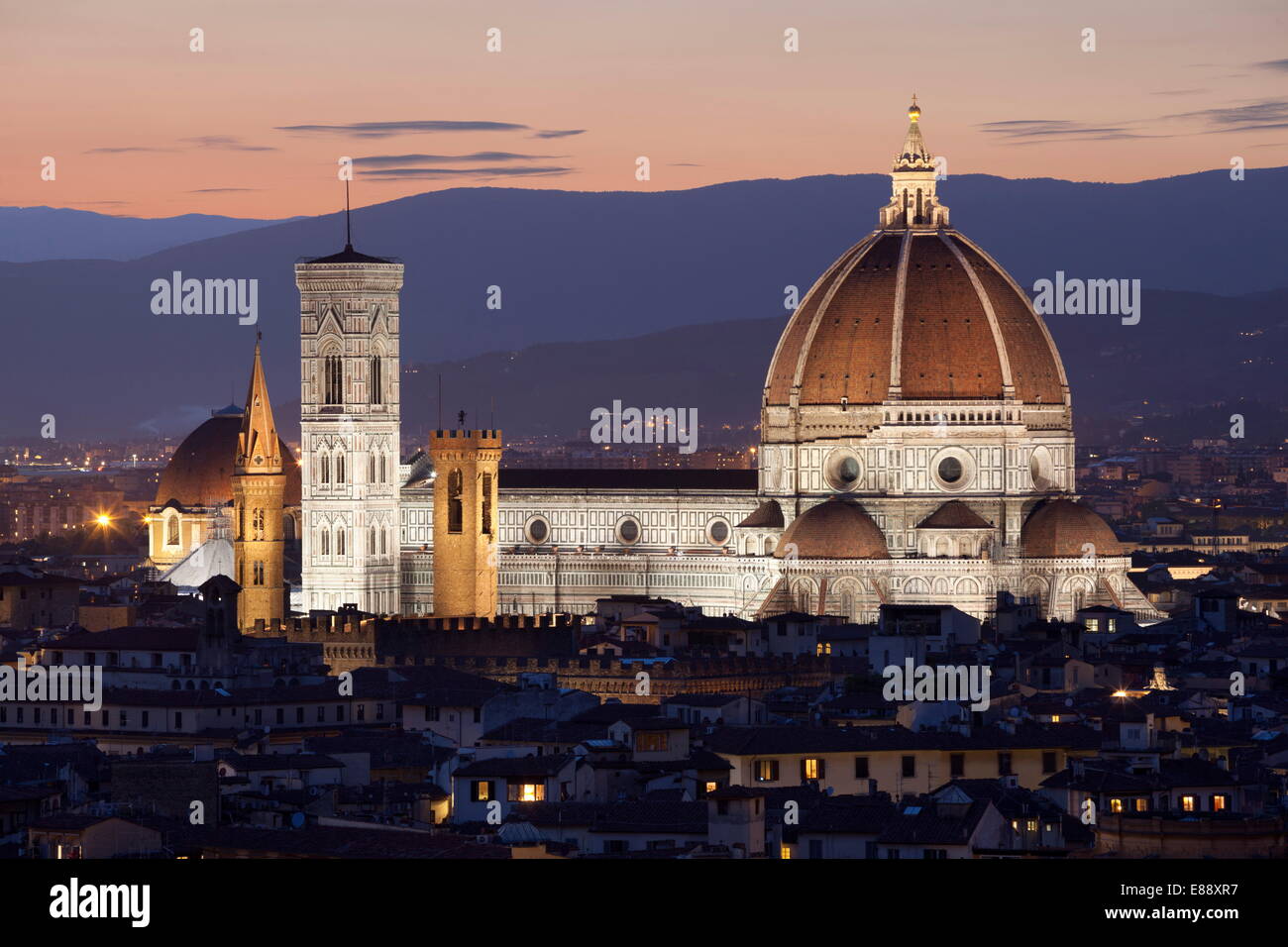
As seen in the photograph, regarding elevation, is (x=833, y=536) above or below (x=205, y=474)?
below

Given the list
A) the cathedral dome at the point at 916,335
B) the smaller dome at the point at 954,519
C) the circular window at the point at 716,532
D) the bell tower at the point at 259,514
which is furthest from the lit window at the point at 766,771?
the circular window at the point at 716,532

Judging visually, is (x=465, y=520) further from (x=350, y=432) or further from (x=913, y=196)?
(x=913, y=196)

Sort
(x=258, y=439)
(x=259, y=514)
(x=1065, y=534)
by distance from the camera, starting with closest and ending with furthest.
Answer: (x=1065, y=534) → (x=259, y=514) → (x=258, y=439)

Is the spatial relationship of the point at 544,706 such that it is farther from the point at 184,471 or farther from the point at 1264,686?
the point at 184,471

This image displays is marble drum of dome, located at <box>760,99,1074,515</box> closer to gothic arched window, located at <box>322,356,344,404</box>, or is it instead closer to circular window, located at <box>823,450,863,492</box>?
circular window, located at <box>823,450,863,492</box>

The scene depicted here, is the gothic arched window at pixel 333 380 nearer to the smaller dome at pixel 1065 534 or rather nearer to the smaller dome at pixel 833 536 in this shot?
the smaller dome at pixel 833 536

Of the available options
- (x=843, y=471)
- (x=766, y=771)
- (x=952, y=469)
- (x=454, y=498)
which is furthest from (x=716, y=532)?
(x=766, y=771)
